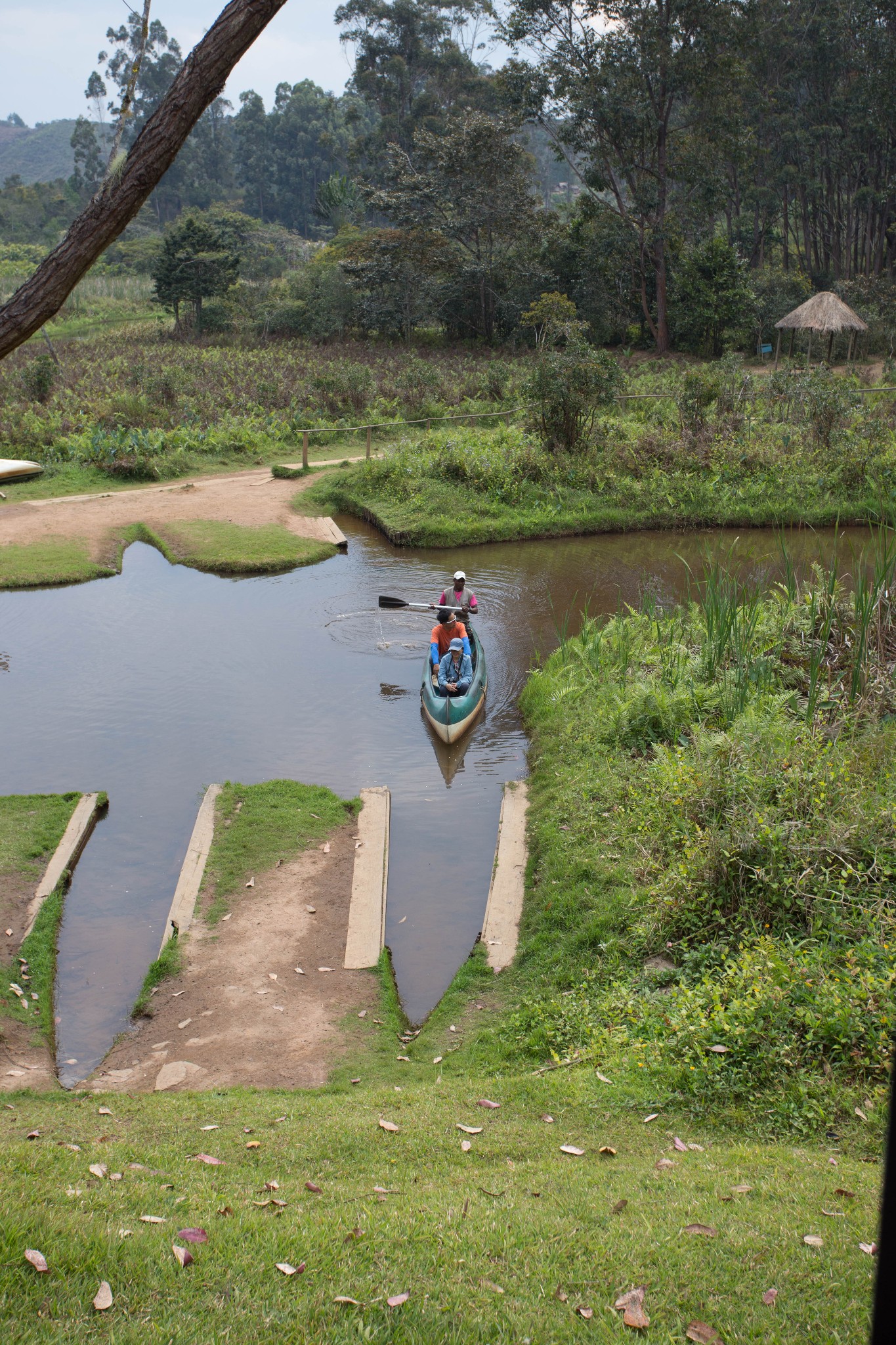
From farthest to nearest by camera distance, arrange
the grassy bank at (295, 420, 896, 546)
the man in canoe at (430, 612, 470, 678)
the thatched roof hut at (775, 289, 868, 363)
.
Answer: the thatched roof hut at (775, 289, 868, 363)
the grassy bank at (295, 420, 896, 546)
the man in canoe at (430, 612, 470, 678)

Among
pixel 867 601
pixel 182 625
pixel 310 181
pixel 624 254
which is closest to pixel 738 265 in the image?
pixel 624 254

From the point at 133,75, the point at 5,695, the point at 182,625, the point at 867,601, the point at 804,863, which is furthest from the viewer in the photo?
the point at 182,625

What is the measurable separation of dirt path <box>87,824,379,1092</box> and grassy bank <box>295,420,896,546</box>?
11977mm

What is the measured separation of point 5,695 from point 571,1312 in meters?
11.3

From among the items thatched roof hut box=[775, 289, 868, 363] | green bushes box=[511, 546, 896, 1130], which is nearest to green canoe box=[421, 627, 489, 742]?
green bushes box=[511, 546, 896, 1130]

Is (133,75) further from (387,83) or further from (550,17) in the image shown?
(387,83)

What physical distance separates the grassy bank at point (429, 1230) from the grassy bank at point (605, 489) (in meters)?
15.2

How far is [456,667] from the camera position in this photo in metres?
11.9

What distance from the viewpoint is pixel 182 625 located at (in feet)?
49.4

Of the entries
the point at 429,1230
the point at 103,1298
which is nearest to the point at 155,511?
the point at 429,1230

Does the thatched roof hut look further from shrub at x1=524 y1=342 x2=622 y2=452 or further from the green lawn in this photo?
the green lawn

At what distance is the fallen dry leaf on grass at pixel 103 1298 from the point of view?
3061mm

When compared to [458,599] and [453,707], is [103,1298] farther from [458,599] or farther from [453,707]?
[458,599]

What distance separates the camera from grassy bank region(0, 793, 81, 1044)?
697 cm
